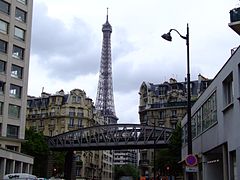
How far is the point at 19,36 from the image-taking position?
6025 cm

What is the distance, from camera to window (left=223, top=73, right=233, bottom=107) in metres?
22.3

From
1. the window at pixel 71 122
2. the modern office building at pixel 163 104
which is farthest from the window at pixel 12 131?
the window at pixel 71 122

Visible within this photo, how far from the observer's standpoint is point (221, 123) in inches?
902

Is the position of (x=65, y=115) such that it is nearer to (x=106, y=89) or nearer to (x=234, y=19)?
→ (x=106, y=89)

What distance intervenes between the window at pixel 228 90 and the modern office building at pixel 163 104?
74.6m

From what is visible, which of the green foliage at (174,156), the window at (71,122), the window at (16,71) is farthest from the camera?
the window at (71,122)

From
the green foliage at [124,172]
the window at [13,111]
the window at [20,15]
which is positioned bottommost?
the green foliage at [124,172]

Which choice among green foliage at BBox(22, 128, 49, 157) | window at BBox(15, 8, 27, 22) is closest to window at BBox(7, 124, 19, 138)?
green foliage at BBox(22, 128, 49, 157)

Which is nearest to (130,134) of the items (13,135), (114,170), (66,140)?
(66,140)

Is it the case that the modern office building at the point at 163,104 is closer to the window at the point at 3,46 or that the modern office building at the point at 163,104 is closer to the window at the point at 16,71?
the window at the point at 16,71

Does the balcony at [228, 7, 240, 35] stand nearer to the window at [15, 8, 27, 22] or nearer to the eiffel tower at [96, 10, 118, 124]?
the window at [15, 8, 27, 22]

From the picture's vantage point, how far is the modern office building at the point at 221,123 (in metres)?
20.3

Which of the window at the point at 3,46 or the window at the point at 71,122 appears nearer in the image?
the window at the point at 3,46

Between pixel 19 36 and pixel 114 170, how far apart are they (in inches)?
3923
